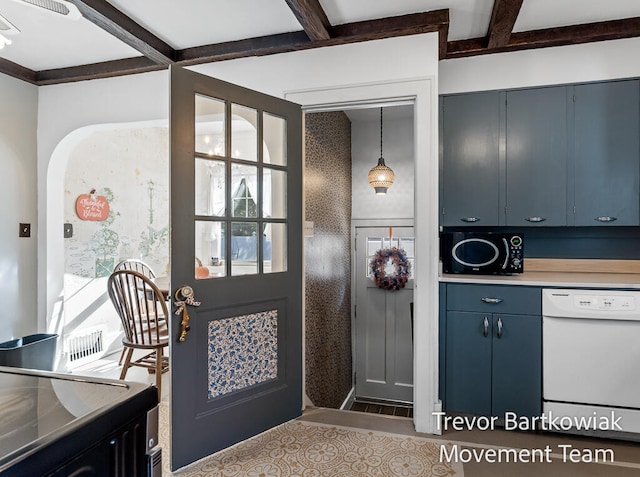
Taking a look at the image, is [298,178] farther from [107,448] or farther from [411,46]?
[107,448]

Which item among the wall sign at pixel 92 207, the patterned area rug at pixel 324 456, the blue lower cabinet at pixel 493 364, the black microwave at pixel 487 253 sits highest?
the wall sign at pixel 92 207

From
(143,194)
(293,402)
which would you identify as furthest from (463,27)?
(143,194)

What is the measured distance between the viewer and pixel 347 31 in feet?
8.02

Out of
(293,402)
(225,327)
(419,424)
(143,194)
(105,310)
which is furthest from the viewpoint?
(143,194)

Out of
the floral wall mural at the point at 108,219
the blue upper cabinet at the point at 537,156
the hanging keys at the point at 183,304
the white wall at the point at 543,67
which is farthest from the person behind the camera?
the floral wall mural at the point at 108,219

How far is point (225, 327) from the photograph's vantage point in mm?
2246

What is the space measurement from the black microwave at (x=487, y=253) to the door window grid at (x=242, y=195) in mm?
1210

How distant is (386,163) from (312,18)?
242 cm

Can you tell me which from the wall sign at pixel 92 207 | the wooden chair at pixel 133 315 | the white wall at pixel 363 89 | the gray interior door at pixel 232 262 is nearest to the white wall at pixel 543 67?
the white wall at pixel 363 89

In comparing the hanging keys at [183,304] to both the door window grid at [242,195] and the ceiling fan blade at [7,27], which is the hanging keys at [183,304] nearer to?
the door window grid at [242,195]

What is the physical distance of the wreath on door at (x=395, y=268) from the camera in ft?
14.4

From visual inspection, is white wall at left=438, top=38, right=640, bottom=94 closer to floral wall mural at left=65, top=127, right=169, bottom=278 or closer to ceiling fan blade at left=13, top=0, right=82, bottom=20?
ceiling fan blade at left=13, top=0, right=82, bottom=20

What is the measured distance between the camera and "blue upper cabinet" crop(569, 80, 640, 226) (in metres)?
2.56

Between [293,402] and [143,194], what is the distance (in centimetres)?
332
